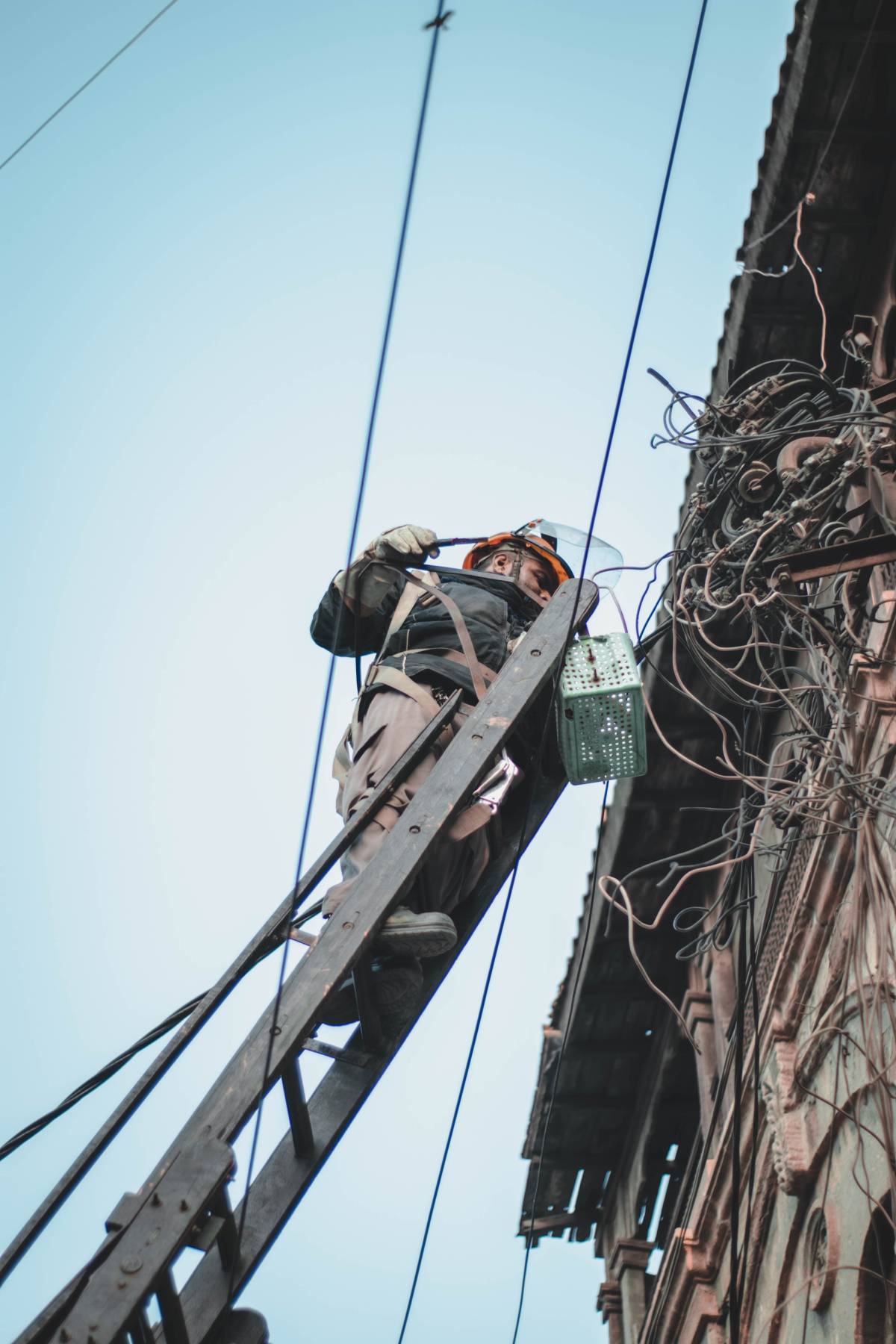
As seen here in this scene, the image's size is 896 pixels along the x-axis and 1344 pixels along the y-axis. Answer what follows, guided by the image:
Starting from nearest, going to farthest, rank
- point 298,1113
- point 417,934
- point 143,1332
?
point 143,1332, point 298,1113, point 417,934

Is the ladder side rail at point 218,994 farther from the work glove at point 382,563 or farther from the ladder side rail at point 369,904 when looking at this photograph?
the work glove at point 382,563

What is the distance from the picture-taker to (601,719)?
5031 millimetres

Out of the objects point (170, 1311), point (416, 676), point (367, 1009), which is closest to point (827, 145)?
point (416, 676)

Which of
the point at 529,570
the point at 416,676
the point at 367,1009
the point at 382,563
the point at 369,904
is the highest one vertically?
the point at 529,570

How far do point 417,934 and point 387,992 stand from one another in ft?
0.98

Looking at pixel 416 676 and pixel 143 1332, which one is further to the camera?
pixel 416 676

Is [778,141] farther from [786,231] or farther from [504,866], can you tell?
[504,866]

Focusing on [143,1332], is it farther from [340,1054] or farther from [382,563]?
[382,563]

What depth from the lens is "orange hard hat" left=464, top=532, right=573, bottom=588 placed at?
6.19 meters

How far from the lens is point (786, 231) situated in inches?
301

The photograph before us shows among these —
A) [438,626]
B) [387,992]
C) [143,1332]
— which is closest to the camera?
[143,1332]

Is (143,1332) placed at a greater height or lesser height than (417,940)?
lesser

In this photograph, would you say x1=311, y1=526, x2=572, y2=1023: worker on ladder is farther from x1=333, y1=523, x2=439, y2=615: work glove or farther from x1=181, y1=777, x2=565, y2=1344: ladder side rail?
x1=181, y1=777, x2=565, y2=1344: ladder side rail

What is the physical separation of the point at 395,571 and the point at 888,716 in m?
2.19
